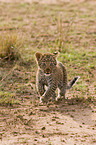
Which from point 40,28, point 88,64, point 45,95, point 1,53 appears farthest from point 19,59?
point 40,28

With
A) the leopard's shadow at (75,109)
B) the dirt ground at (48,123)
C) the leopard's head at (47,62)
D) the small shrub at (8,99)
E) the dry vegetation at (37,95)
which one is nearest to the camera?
the dirt ground at (48,123)

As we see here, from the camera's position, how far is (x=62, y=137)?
4812mm

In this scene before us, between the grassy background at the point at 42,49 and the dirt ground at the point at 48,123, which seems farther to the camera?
the grassy background at the point at 42,49

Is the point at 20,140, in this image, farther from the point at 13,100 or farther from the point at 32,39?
the point at 32,39

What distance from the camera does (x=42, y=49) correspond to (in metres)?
9.16

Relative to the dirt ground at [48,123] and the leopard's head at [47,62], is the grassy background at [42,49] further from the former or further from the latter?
the leopard's head at [47,62]

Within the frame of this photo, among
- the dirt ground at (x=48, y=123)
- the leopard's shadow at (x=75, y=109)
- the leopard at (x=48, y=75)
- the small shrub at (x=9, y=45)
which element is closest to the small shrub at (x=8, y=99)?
the dirt ground at (x=48, y=123)

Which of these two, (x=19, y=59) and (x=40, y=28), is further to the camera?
(x=40, y=28)

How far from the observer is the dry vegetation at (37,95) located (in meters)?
4.91

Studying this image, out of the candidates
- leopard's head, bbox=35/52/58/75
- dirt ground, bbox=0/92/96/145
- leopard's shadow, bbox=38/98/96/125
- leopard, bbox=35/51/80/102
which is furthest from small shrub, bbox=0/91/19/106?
leopard's head, bbox=35/52/58/75

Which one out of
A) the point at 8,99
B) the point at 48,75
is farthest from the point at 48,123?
the point at 8,99

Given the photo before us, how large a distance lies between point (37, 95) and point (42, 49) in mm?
2828

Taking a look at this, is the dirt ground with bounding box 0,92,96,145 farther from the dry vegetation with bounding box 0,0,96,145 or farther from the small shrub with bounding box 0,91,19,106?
the small shrub with bounding box 0,91,19,106

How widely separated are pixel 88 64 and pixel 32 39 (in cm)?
259
